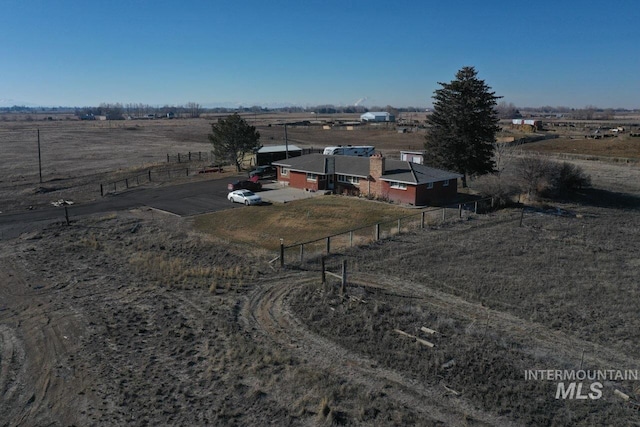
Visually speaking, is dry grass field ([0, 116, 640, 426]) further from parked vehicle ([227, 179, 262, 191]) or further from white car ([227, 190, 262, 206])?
parked vehicle ([227, 179, 262, 191])

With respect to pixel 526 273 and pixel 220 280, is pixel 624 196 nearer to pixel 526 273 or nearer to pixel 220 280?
pixel 526 273

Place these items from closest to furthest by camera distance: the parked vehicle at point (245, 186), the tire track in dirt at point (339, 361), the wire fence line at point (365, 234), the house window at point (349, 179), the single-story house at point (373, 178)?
the tire track in dirt at point (339, 361) < the wire fence line at point (365, 234) < the single-story house at point (373, 178) < the house window at point (349, 179) < the parked vehicle at point (245, 186)

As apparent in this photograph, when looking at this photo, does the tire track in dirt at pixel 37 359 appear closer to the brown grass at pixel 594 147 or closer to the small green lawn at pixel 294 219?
the small green lawn at pixel 294 219

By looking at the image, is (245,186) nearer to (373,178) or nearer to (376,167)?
(373,178)

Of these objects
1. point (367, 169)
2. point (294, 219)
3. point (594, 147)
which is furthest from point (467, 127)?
point (594, 147)

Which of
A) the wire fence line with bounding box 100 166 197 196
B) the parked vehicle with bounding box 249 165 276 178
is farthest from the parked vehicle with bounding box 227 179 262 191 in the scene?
the wire fence line with bounding box 100 166 197 196

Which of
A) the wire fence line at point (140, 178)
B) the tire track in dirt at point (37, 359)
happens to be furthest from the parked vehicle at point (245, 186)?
the tire track in dirt at point (37, 359)
